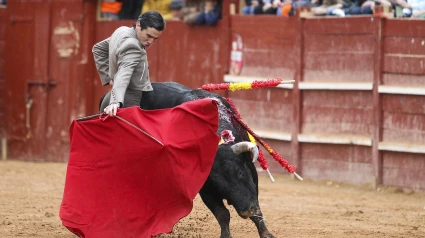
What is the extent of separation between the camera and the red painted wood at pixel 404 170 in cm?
987

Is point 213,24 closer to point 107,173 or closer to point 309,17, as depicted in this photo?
point 309,17

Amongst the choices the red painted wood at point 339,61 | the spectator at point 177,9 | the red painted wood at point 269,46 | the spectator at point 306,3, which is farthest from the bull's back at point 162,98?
the spectator at point 177,9

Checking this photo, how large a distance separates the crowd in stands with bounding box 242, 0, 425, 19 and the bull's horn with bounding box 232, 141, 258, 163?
4.27m

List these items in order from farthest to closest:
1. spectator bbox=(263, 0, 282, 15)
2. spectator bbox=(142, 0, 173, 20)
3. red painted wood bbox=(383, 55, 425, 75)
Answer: spectator bbox=(142, 0, 173, 20), spectator bbox=(263, 0, 282, 15), red painted wood bbox=(383, 55, 425, 75)

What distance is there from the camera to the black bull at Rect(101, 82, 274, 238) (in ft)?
21.0

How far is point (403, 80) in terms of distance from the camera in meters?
10.0

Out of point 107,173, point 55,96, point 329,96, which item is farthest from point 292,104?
point 107,173

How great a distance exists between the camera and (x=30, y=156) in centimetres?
1344

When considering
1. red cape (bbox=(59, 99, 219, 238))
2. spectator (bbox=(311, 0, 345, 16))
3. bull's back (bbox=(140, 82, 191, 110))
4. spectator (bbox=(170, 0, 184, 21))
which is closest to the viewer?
red cape (bbox=(59, 99, 219, 238))

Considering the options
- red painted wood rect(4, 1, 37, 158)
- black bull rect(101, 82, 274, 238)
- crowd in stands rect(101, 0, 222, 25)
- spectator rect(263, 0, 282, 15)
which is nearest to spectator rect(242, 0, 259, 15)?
spectator rect(263, 0, 282, 15)

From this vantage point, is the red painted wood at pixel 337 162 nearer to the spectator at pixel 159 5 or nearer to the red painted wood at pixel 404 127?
the red painted wood at pixel 404 127

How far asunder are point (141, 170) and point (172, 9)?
253 inches

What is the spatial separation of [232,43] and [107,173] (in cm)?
554

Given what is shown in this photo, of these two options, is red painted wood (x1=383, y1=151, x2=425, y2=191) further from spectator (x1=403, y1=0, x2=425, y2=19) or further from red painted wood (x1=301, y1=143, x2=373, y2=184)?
spectator (x1=403, y1=0, x2=425, y2=19)
